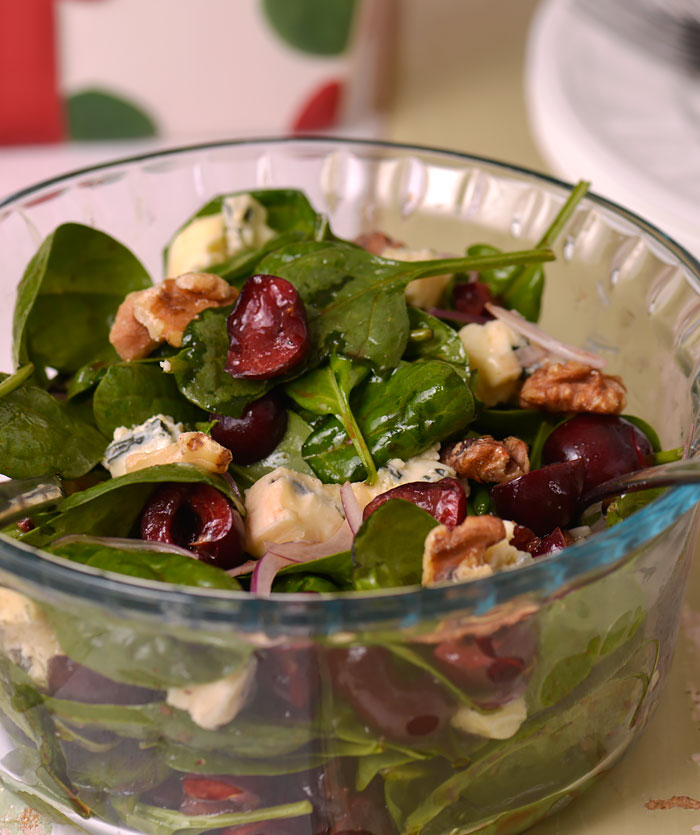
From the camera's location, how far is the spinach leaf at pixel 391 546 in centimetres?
68

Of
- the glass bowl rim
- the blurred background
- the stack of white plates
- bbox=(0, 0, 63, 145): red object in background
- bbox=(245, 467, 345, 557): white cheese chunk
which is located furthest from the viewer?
bbox=(0, 0, 63, 145): red object in background

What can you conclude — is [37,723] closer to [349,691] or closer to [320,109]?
[349,691]

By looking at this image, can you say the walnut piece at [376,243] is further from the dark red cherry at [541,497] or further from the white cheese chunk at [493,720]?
the white cheese chunk at [493,720]

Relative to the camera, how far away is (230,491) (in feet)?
2.57

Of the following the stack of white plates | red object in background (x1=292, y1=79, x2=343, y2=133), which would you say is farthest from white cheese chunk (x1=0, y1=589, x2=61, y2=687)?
red object in background (x1=292, y1=79, x2=343, y2=133)

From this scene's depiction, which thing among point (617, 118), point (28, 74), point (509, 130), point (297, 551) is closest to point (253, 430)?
point (297, 551)

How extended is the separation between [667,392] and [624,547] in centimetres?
40

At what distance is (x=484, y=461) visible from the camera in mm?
835

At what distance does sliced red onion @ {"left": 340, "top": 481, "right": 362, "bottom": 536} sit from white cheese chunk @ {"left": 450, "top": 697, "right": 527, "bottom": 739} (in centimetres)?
18

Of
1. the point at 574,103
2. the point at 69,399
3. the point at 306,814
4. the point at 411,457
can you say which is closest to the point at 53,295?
the point at 69,399

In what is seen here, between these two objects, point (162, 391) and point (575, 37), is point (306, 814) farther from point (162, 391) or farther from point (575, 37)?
point (575, 37)

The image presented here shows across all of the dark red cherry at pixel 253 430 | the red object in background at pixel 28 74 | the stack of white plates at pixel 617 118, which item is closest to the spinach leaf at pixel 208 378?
the dark red cherry at pixel 253 430

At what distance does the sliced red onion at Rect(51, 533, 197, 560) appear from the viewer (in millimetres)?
715

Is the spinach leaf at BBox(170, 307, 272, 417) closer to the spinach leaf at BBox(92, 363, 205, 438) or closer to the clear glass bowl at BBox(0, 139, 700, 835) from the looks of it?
the spinach leaf at BBox(92, 363, 205, 438)
